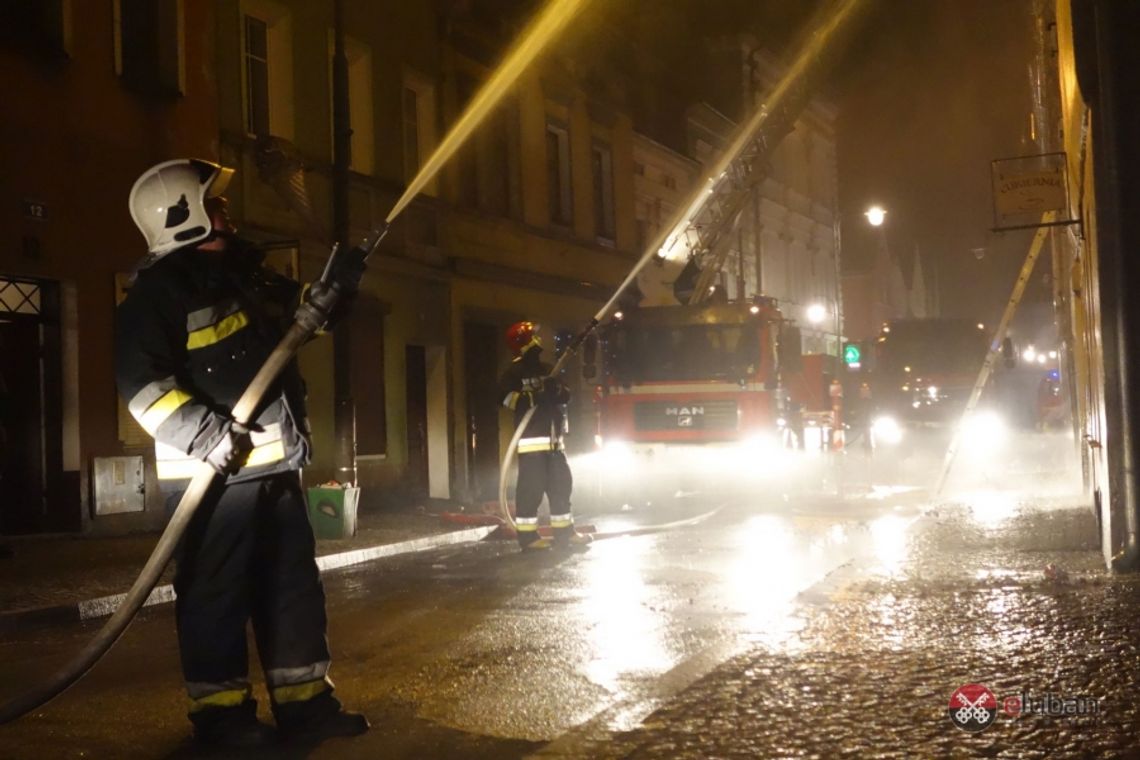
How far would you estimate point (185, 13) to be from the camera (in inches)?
583

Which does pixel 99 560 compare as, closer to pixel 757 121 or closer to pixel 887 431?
pixel 757 121

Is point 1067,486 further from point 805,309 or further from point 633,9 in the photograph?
point 805,309

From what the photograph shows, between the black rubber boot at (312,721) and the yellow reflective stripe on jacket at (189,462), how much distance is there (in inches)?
35.3

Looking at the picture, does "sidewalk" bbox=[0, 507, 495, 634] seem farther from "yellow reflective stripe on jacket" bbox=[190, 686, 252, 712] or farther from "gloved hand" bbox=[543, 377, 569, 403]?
"yellow reflective stripe on jacket" bbox=[190, 686, 252, 712]

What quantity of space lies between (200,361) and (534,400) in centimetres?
652

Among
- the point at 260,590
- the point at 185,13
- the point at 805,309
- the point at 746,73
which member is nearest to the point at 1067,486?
the point at 185,13

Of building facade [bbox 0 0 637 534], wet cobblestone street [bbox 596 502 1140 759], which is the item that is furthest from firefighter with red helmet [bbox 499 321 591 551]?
wet cobblestone street [bbox 596 502 1140 759]

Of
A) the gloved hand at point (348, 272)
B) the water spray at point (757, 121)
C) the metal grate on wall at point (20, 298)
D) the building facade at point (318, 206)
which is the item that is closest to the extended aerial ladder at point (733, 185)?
the water spray at point (757, 121)

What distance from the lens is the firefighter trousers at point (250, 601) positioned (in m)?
4.52

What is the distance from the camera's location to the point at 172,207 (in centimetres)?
473

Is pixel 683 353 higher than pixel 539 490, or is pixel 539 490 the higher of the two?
pixel 683 353

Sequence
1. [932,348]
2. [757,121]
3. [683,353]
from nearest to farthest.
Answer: [683,353], [757,121], [932,348]

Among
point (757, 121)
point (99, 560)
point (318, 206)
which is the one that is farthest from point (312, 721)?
point (757, 121)

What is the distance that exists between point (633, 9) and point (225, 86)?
1578 cm
